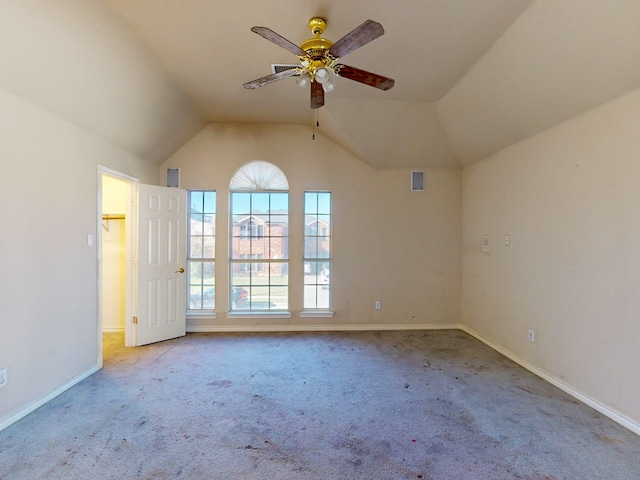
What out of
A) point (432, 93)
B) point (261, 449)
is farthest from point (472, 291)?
point (261, 449)

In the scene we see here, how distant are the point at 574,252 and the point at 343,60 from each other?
2.77 metres

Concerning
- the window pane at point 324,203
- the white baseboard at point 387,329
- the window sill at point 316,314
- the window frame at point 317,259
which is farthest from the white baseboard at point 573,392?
the window pane at point 324,203

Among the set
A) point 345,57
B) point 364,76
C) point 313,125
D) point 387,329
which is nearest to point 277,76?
point 364,76

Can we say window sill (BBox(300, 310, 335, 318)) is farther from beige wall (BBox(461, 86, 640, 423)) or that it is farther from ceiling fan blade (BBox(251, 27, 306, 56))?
ceiling fan blade (BBox(251, 27, 306, 56))

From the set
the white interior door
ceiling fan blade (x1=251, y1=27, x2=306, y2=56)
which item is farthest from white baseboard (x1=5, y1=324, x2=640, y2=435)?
ceiling fan blade (x1=251, y1=27, x2=306, y2=56)

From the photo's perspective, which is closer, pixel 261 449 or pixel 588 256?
pixel 261 449

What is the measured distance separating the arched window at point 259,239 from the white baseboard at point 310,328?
0.27 meters

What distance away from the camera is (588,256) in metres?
2.51

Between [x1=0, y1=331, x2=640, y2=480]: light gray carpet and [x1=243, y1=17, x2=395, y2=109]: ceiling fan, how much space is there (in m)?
2.52

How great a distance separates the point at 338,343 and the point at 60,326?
2.89 metres

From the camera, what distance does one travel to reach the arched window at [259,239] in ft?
14.5

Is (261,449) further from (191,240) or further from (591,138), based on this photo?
(591,138)

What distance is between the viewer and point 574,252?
8.67 feet

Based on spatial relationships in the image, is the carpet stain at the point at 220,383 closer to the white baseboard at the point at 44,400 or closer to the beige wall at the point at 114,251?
the white baseboard at the point at 44,400
